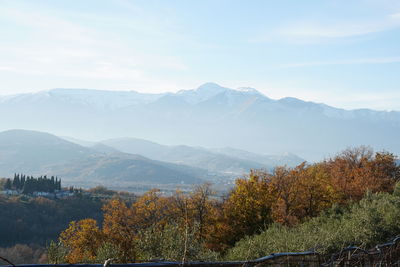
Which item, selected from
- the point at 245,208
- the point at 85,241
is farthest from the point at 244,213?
the point at 85,241

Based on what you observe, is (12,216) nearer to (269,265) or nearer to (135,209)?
(135,209)

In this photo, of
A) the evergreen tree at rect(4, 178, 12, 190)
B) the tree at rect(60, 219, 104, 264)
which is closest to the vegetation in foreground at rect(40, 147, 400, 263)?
the tree at rect(60, 219, 104, 264)

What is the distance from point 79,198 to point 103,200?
30.3 feet

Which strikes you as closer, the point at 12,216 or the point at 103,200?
the point at 12,216

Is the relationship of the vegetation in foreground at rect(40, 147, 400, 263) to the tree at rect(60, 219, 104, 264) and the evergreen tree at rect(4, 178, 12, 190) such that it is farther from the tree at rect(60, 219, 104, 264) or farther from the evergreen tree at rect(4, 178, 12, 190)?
the evergreen tree at rect(4, 178, 12, 190)

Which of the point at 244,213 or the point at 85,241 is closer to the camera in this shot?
the point at 85,241

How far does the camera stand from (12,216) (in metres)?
112

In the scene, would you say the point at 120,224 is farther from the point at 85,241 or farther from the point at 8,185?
the point at 8,185

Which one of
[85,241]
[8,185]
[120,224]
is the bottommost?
[8,185]

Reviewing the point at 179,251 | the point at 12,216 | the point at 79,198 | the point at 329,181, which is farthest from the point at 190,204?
the point at 79,198

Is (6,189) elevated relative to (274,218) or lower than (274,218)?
lower

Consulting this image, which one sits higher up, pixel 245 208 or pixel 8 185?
pixel 245 208

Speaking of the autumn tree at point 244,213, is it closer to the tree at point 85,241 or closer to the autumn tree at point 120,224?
the autumn tree at point 120,224

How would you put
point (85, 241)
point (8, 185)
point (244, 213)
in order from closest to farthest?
point (85, 241) < point (244, 213) < point (8, 185)
